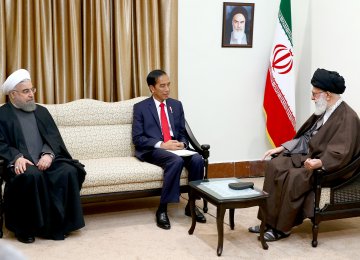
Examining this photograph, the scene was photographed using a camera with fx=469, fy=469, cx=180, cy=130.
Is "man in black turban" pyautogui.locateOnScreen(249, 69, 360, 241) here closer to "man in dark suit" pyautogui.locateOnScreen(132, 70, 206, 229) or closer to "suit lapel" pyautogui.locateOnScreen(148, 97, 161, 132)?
"man in dark suit" pyautogui.locateOnScreen(132, 70, 206, 229)


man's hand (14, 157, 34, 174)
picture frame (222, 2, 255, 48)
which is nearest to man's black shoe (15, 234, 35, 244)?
man's hand (14, 157, 34, 174)

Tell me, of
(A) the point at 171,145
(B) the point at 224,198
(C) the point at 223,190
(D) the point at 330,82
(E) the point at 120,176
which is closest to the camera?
(B) the point at 224,198

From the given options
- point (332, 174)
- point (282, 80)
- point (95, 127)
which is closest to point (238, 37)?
point (282, 80)

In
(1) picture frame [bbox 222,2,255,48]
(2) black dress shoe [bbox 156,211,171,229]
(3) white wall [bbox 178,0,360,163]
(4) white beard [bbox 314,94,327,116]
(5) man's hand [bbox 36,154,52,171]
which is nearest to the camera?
(5) man's hand [bbox 36,154,52,171]

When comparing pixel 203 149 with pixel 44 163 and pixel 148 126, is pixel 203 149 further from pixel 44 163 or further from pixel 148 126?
pixel 44 163

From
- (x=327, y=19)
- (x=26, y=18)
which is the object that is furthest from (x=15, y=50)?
(x=327, y=19)

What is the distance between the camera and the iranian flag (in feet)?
15.6

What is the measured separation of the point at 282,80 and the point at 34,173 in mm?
2717

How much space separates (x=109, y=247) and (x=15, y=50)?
1841 mm

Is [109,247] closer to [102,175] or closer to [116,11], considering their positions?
[102,175]

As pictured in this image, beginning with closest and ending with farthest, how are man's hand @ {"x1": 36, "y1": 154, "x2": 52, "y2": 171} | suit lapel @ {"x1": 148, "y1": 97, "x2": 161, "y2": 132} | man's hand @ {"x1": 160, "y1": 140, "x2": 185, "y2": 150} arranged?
man's hand @ {"x1": 36, "y1": 154, "x2": 52, "y2": 171}
man's hand @ {"x1": 160, "y1": 140, "x2": 185, "y2": 150}
suit lapel @ {"x1": 148, "y1": 97, "x2": 161, "y2": 132}

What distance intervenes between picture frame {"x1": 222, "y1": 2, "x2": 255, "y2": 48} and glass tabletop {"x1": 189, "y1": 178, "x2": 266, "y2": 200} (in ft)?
6.27

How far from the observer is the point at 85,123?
402 cm

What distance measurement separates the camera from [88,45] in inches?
164
